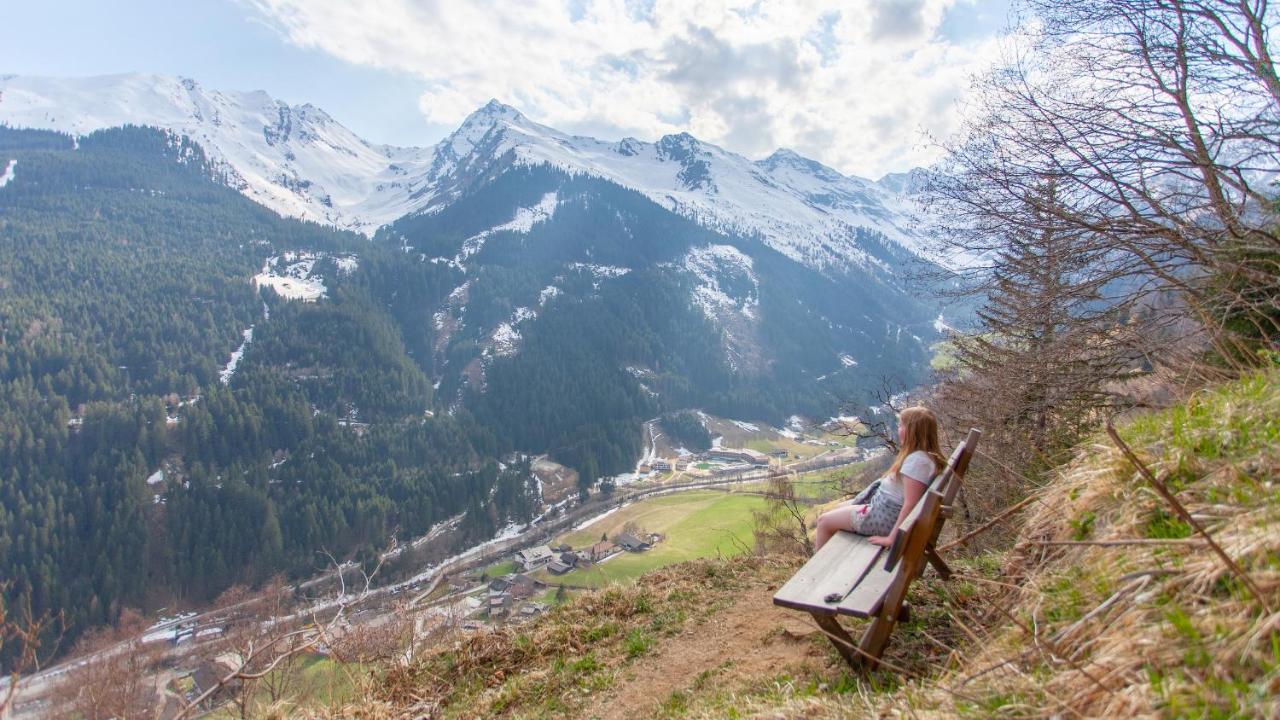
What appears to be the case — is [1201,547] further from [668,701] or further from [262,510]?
[262,510]

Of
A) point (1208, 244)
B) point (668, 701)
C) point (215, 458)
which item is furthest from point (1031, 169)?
point (215, 458)

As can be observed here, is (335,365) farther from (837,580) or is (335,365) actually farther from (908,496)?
(837,580)

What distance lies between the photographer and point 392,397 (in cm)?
10194

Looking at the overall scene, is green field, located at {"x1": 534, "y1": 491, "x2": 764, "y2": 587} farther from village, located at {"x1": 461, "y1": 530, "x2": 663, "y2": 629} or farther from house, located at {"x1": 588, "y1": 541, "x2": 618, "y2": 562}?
house, located at {"x1": 588, "y1": 541, "x2": 618, "y2": 562}

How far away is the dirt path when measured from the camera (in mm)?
4668

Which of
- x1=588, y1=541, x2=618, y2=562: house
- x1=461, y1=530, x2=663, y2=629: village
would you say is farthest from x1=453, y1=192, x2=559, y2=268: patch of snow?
x1=588, y1=541, x2=618, y2=562: house

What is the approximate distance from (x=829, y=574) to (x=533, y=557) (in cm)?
5472

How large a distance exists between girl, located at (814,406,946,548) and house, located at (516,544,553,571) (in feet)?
172

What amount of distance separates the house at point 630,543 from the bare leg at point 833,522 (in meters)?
49.8

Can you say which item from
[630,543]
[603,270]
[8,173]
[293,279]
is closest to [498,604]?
[630,543]

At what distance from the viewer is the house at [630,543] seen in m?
52.7

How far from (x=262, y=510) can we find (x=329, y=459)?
14374 millimetres

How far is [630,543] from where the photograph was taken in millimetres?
53594

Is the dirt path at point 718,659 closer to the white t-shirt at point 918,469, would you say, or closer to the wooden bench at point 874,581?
the wooden bench at point 874,581
